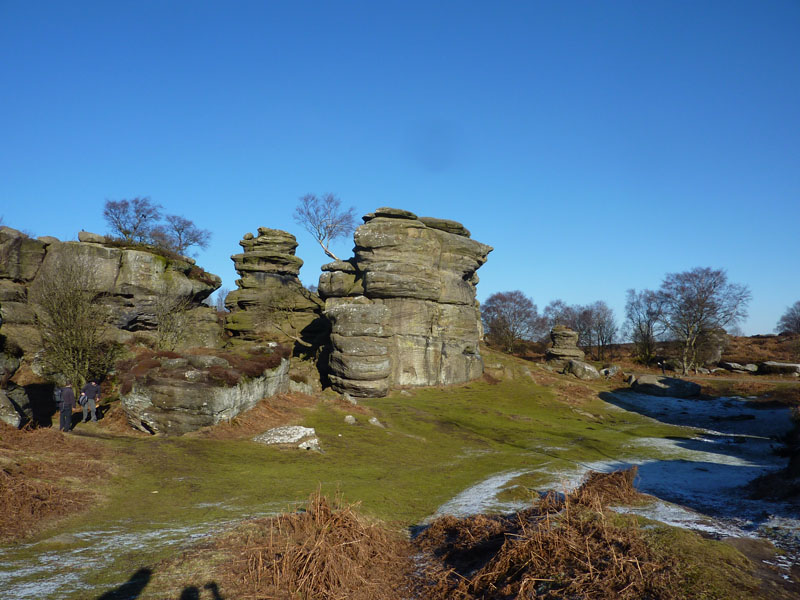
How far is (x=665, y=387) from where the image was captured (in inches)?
1751

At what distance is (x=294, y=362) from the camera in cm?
3884

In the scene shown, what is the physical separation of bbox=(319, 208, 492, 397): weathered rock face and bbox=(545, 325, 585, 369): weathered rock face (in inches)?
663

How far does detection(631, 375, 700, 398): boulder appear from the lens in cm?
4331

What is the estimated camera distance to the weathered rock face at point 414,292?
3984cm

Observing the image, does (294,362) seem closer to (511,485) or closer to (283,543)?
(511,485)

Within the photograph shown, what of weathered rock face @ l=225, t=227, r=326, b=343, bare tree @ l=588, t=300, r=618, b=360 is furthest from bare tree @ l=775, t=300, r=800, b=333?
weathered rock face @ l=225, t=227, r=326, b=343

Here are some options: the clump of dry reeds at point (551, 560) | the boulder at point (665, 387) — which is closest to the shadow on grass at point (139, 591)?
the clump of dry reeds at point (551, 560)

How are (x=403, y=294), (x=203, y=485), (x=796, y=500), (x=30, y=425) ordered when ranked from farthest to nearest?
1. (x=403, y=294)
2. (x=30, y=425)
3. (x=203, y=485)
4. (x=796, y=500)

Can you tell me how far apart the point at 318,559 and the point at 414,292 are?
113 ft

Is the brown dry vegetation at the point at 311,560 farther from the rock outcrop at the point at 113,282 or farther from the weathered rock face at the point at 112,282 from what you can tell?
the weathered rock face at the point at 112,282

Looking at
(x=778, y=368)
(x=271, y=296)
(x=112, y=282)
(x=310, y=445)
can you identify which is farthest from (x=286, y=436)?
(x=778, y=368)

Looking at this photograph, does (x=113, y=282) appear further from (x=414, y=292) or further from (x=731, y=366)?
(x=731, y=366)

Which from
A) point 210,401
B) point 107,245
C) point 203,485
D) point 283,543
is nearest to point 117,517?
point 203,485

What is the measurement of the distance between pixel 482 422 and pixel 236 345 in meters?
23.3
